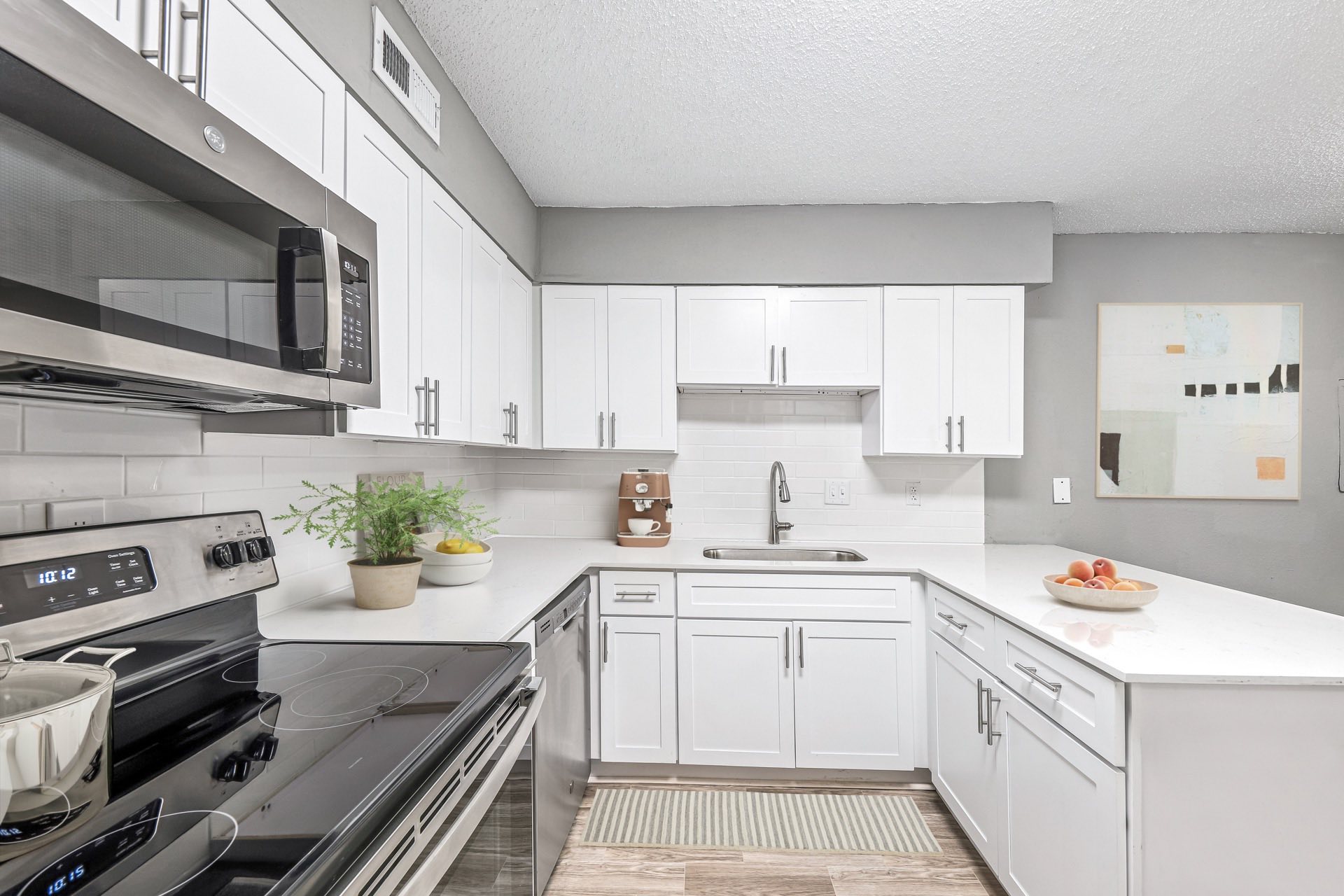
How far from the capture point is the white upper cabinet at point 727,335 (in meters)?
2.96

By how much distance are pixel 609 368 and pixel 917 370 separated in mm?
1389

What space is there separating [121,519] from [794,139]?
2214 millimetres

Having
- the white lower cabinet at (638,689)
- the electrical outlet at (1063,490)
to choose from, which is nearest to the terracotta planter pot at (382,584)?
the white lower cabinet at (638,689)

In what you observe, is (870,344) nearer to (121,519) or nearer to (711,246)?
(711,246)

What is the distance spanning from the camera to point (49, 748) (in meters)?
0.68

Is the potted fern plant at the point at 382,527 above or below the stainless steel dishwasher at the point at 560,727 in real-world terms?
above

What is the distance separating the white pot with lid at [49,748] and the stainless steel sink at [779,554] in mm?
2414

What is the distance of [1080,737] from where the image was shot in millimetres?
1510

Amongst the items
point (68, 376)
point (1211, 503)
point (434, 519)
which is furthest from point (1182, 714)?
point (1211, 503)

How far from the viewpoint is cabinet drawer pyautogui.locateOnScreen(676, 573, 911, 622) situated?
260 centimetres

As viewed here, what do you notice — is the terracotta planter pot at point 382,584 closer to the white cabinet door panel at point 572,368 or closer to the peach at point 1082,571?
the white cabinet door panel at point 572,368

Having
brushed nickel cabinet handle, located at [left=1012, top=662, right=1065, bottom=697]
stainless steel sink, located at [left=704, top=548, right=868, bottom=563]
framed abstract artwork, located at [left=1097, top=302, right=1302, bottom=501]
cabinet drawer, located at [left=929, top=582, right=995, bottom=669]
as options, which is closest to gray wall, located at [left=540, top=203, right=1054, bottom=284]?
framed abstract artwork, located at [left=1097, top=302, right=1302, bottom=501]

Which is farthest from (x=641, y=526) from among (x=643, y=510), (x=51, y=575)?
(x=51, y=575)

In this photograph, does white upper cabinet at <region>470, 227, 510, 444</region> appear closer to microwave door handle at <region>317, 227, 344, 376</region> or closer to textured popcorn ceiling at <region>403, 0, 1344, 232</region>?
textured popcorn ceiling at <region>403, 0, 1344, 232</region>
